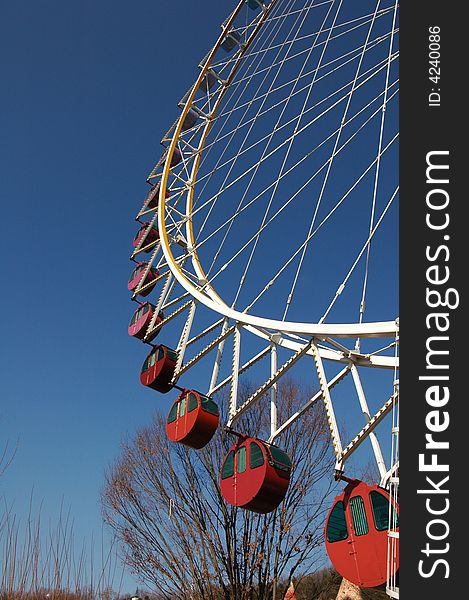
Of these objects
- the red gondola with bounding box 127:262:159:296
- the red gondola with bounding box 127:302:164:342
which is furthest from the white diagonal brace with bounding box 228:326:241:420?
the red gondola with bounding box 127:262:159:296

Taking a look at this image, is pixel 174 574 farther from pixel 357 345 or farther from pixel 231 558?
pixel 357 345

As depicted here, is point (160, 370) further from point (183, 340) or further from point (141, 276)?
point (141, 276)

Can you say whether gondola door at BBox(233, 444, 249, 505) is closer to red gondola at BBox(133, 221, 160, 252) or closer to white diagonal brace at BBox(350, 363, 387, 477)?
white diagonal brace at BBox(350, 363, 387, 477)

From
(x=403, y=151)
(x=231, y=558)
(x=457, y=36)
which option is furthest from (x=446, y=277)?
(x=231, y=558)

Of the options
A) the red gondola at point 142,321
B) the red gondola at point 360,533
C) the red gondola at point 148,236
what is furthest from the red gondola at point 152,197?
the red gondola at point 360,533

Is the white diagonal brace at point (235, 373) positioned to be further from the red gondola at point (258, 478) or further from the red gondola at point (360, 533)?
the red gondola at point (360, 533)

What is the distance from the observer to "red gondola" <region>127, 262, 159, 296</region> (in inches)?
531

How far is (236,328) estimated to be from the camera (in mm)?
8656

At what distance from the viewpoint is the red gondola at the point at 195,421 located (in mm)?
8469

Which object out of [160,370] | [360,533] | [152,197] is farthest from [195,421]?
[152,197]

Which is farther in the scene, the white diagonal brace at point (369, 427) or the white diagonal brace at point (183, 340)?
the white diagonal brace at point (183, 340)

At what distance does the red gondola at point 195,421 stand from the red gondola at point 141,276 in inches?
198

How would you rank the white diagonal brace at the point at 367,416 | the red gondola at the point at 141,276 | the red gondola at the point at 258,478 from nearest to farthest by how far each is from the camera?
the white diagonal brace at the point at 367,416, the red gondola at the point at 258,478, the red gondola at the point at 141,276

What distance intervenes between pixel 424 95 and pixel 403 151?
0.46 metres
